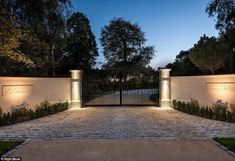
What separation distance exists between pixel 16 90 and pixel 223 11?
1242 centimetres

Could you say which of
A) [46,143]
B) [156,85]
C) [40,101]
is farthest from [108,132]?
[156,85]

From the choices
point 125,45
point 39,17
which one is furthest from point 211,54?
point 125,45

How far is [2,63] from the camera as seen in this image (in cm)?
1471

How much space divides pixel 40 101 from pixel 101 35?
26.8 metres

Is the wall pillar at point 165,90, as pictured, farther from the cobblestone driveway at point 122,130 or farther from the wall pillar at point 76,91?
the cobblestone driveway at point 122,130

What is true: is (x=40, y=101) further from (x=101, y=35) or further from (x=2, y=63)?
(x=101, y=35)

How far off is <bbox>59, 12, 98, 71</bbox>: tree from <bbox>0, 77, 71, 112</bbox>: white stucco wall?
12.7 meters

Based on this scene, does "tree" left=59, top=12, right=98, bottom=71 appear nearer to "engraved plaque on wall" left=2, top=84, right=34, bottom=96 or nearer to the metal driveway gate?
the metal driveway gate

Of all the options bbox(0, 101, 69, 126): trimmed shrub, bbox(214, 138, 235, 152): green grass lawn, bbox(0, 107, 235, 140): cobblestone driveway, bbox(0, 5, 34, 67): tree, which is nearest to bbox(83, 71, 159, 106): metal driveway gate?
bbox(0, 101, 69, 126): trimmed shrub

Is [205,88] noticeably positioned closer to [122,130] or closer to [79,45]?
[122,130]

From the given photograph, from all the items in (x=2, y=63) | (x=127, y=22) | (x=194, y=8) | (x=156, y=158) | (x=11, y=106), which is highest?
(x=127, y=22)

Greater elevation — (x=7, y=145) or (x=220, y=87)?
Answer: (x=220, y=87)

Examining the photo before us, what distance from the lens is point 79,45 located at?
3136 centimetres

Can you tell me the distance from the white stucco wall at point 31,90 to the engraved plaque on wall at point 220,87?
7.64 m
